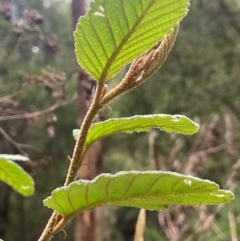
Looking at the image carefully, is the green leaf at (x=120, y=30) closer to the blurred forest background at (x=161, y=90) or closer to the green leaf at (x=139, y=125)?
the green leaf at (x=139, y=125)

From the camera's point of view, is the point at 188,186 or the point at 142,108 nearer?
the point at 188,186

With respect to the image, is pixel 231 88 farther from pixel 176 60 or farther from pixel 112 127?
pixel 112 127

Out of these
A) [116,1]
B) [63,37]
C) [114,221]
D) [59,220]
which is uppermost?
[63,37]

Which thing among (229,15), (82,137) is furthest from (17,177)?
(229,15)

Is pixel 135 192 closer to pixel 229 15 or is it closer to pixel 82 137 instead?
pixel 82 137

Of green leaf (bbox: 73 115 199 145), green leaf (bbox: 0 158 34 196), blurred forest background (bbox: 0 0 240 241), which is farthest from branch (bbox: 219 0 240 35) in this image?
green leaf (bbox: 0 158 34 196)

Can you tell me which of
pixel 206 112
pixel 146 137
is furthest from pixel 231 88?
pixel 146 137
